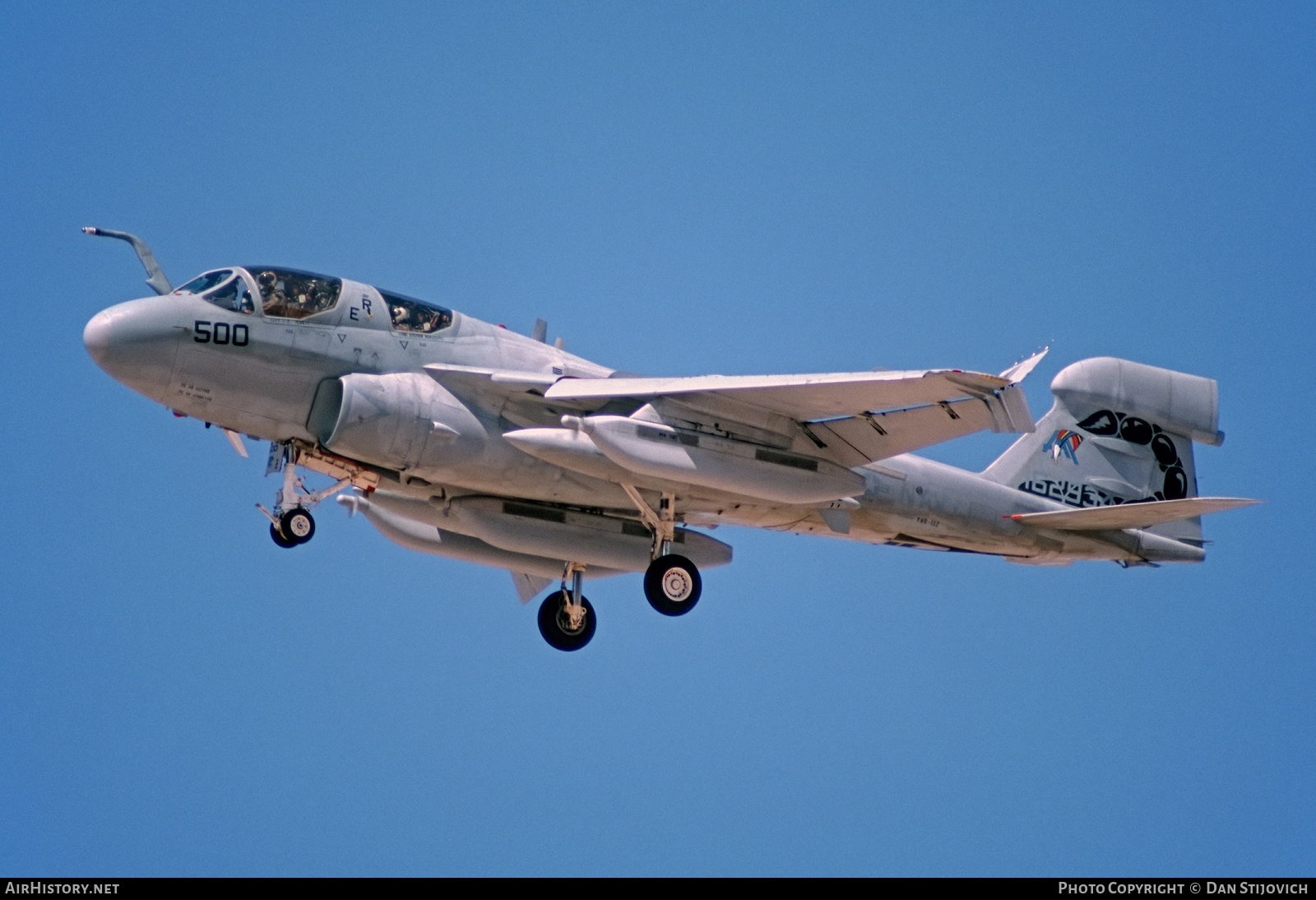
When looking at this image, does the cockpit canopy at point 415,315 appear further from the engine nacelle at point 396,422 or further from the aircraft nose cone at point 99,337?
the aircraft nose cone at point 99,337

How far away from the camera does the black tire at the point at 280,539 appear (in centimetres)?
1844

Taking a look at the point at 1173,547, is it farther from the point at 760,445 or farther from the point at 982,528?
the point at 760,445

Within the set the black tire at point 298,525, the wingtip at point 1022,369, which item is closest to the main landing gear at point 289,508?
the black tire at point 298,525

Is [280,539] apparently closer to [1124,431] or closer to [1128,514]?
[1128,514]

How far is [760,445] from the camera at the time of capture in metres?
18.3

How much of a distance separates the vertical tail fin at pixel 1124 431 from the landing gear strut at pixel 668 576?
17.4 ft

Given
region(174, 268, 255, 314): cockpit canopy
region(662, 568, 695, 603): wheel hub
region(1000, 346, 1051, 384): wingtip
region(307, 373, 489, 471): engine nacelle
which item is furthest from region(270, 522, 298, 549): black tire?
region(1000, 346, 1051, 384): wingtip

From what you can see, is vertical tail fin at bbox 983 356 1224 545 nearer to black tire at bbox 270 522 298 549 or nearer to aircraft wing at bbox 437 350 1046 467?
aircraft wing at bbox 437 350 1046 467

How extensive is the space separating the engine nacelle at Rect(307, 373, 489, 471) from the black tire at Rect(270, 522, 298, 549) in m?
1.31

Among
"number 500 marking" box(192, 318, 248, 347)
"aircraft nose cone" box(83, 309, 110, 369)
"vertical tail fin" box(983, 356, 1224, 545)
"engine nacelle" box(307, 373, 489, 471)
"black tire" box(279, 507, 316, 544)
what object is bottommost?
"black tire" box(279, 507, 316, 544)

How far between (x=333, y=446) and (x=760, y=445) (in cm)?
480

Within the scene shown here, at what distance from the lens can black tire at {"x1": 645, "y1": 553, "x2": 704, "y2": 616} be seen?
1908cm
